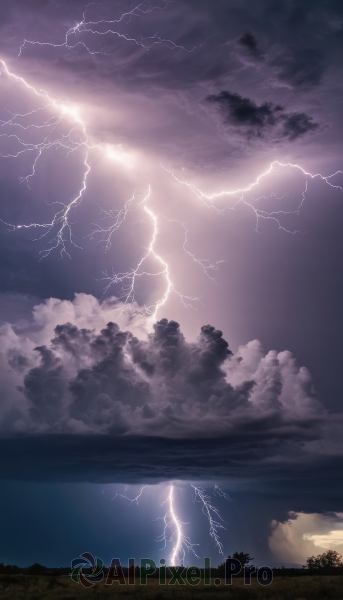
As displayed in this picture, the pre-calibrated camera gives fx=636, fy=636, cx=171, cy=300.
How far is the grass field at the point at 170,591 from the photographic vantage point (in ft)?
122

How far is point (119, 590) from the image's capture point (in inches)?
1615

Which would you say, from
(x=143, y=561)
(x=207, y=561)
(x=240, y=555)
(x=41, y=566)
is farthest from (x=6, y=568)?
(x=240, y=555)

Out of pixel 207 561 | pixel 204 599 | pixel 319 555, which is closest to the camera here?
pixel 204 599

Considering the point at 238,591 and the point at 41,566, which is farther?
the point at 41,566

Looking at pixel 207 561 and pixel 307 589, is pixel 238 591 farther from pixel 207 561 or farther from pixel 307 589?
pixel 207 561

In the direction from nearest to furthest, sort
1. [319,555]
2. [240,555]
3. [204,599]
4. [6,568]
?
[204,599]
[6,568]
[240,555]
[319,555]

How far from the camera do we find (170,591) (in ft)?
130

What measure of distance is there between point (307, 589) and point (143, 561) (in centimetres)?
1617

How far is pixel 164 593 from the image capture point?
3816 centimetres

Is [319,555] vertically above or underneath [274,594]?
above

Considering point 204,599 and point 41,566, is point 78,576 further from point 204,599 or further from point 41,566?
point 204,599

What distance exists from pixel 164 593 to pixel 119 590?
14.0ft

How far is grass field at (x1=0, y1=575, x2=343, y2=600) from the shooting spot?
37.2 meters

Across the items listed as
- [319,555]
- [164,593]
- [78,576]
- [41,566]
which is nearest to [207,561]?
[78,576]
